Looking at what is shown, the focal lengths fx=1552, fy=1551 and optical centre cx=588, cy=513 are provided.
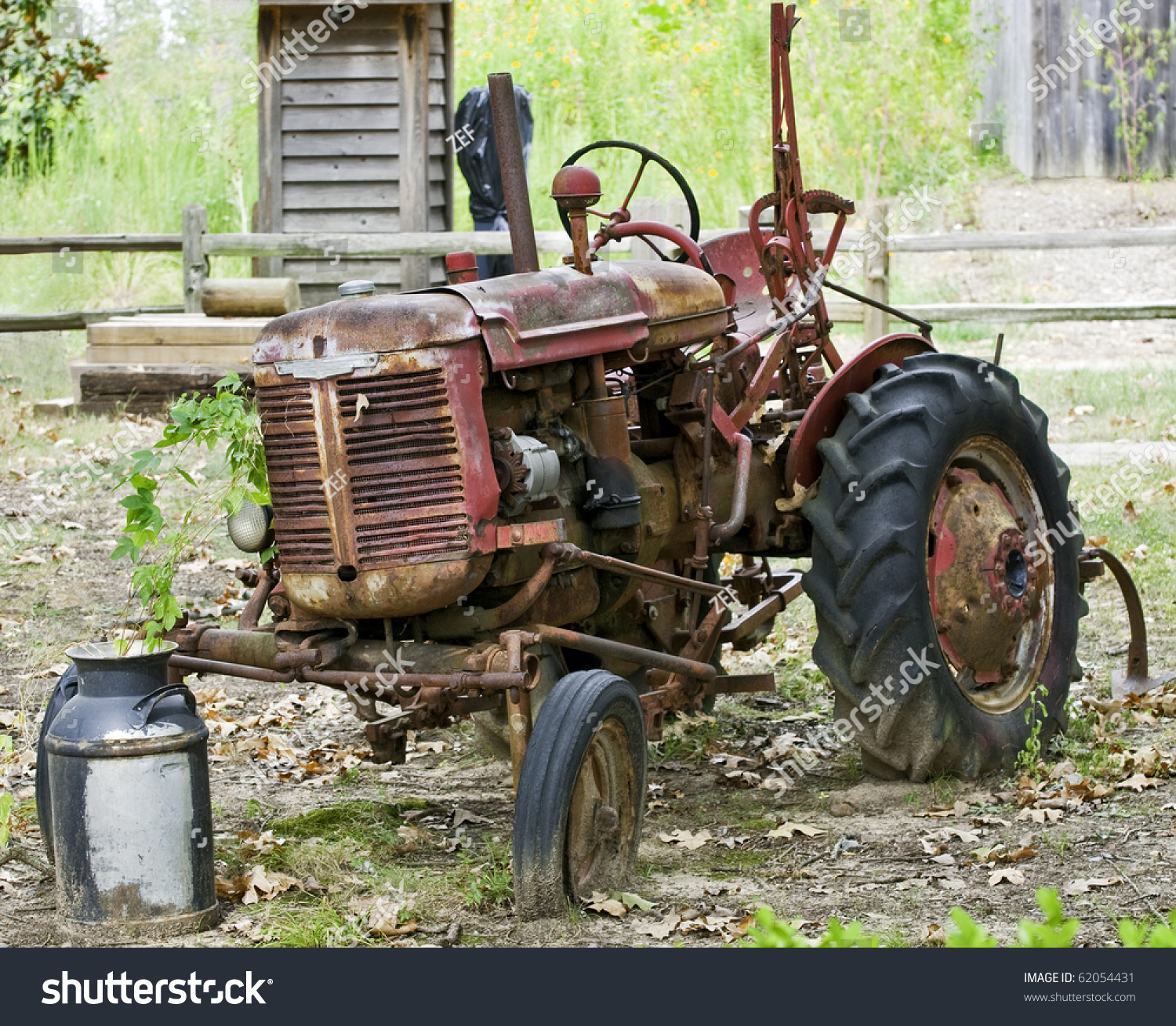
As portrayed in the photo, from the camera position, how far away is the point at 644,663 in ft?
14.7

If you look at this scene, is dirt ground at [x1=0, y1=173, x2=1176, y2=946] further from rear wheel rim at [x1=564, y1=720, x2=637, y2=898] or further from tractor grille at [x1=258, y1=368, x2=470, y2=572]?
tractor grille at [x1=258, y1=368, x2=470, y2=572]

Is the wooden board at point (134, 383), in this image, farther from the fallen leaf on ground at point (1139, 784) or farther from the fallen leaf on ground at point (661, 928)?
the fallen leaf on ground at point (661, 928)

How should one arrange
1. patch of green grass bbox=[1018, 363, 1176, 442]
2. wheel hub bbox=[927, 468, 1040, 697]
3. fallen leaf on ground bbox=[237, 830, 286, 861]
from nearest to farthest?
1. fallen leaf on ground bbox=[237, 830, 286, 861]
2. wheel hub bbox=[927, 468, 1040, 697]
3. patch of green grass bbox=[1018, 363, 1176, 442]

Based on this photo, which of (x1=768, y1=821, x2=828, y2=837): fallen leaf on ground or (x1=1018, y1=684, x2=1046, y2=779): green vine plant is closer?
(x1=768, y1=821, x2=828, y2=837): fallen leaf on ground

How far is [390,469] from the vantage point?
3.91m

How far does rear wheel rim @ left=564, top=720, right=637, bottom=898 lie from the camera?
3855mm

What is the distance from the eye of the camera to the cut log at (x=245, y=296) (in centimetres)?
1198

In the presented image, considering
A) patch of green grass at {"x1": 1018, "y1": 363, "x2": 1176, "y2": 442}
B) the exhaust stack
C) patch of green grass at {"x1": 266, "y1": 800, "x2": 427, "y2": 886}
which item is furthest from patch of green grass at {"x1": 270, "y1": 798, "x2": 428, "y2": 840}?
patch of green grass at {"x1": 1018, "y1": 363, "x2": 1176, "y2": 442}

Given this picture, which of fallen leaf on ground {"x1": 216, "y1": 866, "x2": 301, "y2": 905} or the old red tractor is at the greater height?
the old red tractor

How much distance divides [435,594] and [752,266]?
2.67 metres

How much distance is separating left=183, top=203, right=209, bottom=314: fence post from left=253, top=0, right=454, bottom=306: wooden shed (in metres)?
1.26

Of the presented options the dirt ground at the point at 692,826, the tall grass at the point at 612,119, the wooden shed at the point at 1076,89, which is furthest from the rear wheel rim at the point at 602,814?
the wooden shed at the point at 1076,89

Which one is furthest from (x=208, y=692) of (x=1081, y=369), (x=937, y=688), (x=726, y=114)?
(x=726, y=114)

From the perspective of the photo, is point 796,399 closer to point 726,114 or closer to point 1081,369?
point 1081,369
